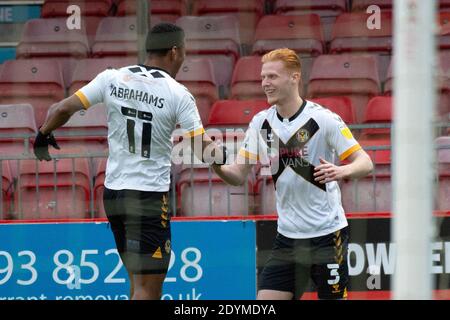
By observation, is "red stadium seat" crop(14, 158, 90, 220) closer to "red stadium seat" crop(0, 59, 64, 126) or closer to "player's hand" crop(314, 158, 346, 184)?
"red stadium seat" crop(0, 59, 64, 126)

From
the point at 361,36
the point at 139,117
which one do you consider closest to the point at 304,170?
the point at 139,117

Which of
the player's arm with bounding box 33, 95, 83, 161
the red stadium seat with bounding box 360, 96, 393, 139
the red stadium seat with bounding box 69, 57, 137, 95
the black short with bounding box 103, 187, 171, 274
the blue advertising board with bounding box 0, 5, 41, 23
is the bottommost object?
the black short with bounding box 103, 187, 171, 274

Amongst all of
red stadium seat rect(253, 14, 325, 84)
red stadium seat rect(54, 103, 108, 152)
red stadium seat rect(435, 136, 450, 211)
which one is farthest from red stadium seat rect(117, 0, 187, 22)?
red stadium seat rect(435, 136, 450, 211)

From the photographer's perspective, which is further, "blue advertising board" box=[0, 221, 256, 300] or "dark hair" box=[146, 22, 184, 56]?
"blue advertising board" box=[0, 221, 256, 300]

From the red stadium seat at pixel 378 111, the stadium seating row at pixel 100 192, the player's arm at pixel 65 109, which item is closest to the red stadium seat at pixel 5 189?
the stadium seating row at pixel 100 192

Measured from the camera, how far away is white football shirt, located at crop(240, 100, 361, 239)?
13.8 ft

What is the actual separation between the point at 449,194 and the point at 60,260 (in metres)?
2.09

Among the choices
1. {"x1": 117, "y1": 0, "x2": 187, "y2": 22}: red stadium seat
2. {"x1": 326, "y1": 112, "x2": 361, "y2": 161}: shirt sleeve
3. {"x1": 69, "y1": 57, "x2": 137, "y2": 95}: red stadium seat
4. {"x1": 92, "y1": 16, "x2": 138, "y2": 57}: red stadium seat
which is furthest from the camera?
{"x1": 117, "y1": 0, "x2": 187, "y2": 22}: red stadium seat

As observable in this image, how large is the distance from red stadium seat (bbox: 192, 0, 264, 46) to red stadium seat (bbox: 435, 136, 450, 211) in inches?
83.9

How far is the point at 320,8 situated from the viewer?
738 cm

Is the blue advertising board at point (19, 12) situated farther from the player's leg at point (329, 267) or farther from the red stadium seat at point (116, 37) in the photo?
the player's leg at point (329, 267)

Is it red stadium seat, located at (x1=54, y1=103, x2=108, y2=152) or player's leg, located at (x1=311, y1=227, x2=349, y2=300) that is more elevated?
red stadium seat, located at (x1=54, y1=103, x2=108, y2=152)

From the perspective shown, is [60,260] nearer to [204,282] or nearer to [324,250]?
[204,282]

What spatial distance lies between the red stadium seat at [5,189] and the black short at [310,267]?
7.10 feet
